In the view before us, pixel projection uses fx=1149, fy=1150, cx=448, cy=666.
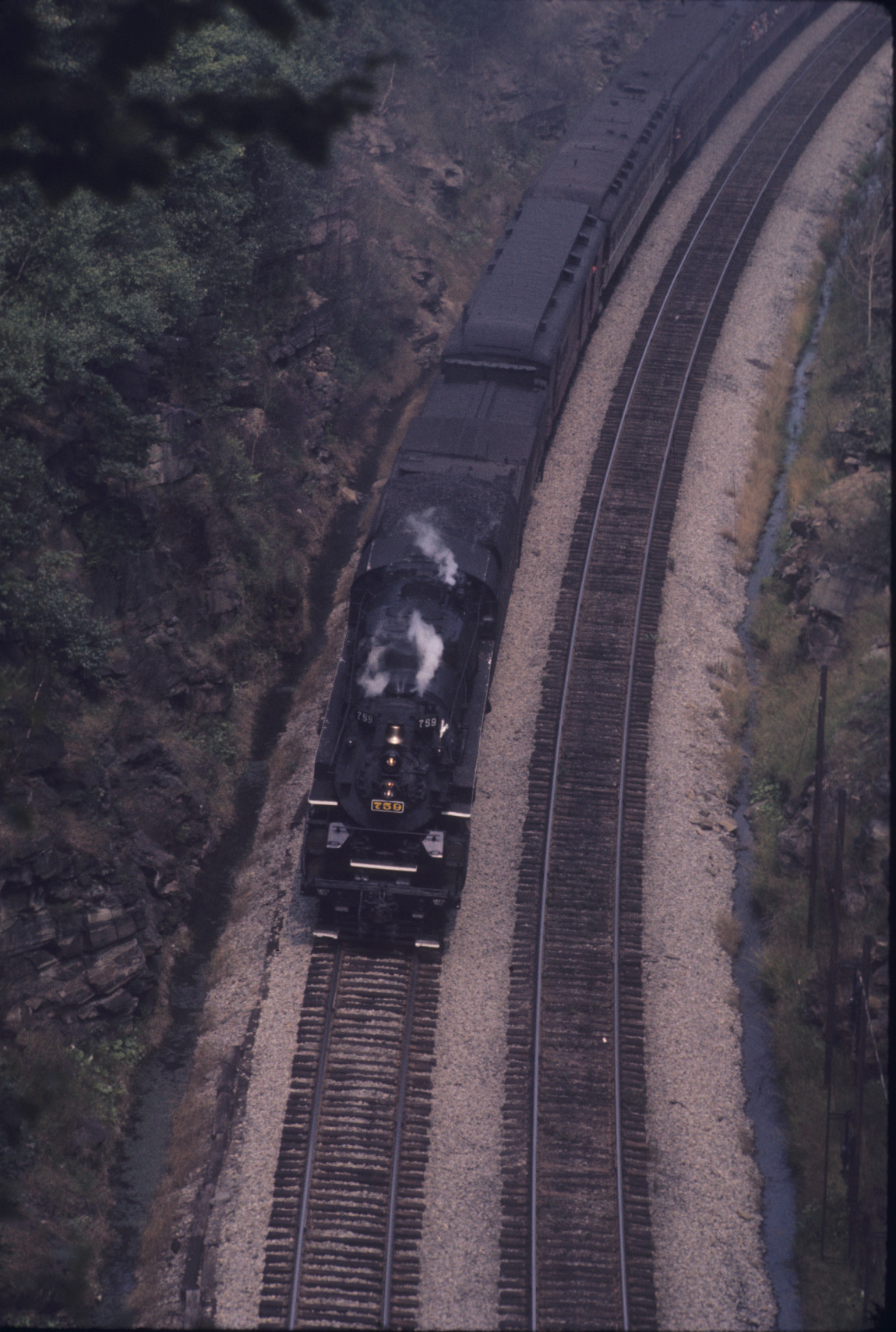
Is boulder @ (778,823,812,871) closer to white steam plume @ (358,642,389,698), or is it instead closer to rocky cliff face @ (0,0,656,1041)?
white steam plume @ (358,642,389,698)

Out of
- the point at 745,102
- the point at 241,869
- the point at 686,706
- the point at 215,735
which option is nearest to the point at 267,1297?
the point at 241,869

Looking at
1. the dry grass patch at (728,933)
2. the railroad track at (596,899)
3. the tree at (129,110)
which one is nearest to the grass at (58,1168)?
the railroad track at (596,899)

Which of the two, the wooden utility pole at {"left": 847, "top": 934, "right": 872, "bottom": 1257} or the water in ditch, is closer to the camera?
the wooden utility pole at {"left": 847, "top": 934, "right": 872, "bottom": 1257}

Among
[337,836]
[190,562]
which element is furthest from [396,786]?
[190,562]

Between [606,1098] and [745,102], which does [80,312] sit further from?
[745,102]

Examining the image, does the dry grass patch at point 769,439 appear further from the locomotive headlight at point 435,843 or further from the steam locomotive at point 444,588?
the locomotive headlight at point 435,843

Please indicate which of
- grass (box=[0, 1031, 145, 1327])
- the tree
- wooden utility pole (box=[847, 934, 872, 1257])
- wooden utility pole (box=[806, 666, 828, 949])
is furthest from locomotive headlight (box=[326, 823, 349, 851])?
the tree
